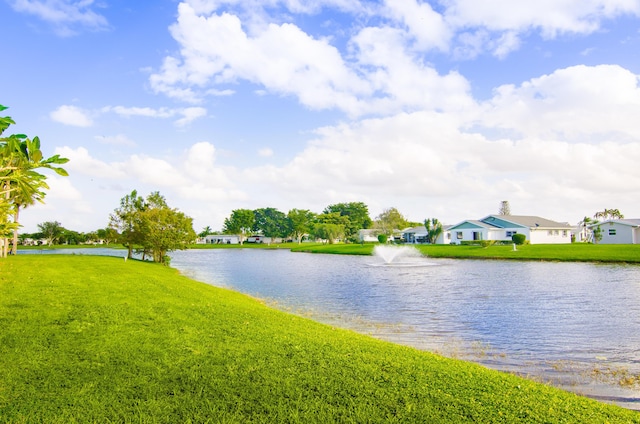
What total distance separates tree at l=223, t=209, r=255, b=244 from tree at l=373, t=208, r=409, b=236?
49.3 m

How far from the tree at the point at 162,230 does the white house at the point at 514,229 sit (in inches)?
1831

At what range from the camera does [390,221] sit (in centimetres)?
9419

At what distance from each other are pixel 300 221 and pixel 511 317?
11218 centimetres

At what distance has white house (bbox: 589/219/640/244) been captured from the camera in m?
56.3

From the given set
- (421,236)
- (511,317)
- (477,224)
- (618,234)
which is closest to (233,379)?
(511,317)

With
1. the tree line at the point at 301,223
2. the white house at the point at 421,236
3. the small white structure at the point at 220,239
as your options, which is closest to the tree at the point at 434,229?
the white house at the point at 421,236

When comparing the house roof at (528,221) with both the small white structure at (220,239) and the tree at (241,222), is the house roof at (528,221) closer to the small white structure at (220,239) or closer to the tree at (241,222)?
the tree at (241,222)

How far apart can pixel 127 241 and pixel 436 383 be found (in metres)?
35.7

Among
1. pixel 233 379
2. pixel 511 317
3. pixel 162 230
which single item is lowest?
pixel 511 317

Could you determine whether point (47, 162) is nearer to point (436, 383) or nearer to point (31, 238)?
point (436, 383)

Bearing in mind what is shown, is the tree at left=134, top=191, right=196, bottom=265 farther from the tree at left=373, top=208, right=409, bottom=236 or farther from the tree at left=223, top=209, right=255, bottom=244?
the tree at left=223, top=209, right=255, bottom=244

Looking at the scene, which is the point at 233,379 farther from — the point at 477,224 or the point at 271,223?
the point at 271,223

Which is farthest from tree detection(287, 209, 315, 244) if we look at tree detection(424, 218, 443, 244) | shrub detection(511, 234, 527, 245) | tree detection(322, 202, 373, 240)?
shrub detection(511, 234, 527, 245)

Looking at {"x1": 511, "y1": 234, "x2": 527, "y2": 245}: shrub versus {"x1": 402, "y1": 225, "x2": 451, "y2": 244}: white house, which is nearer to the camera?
{"x1": 511, "y1": 234, "x2": 527, "y2": 245}: shrub
